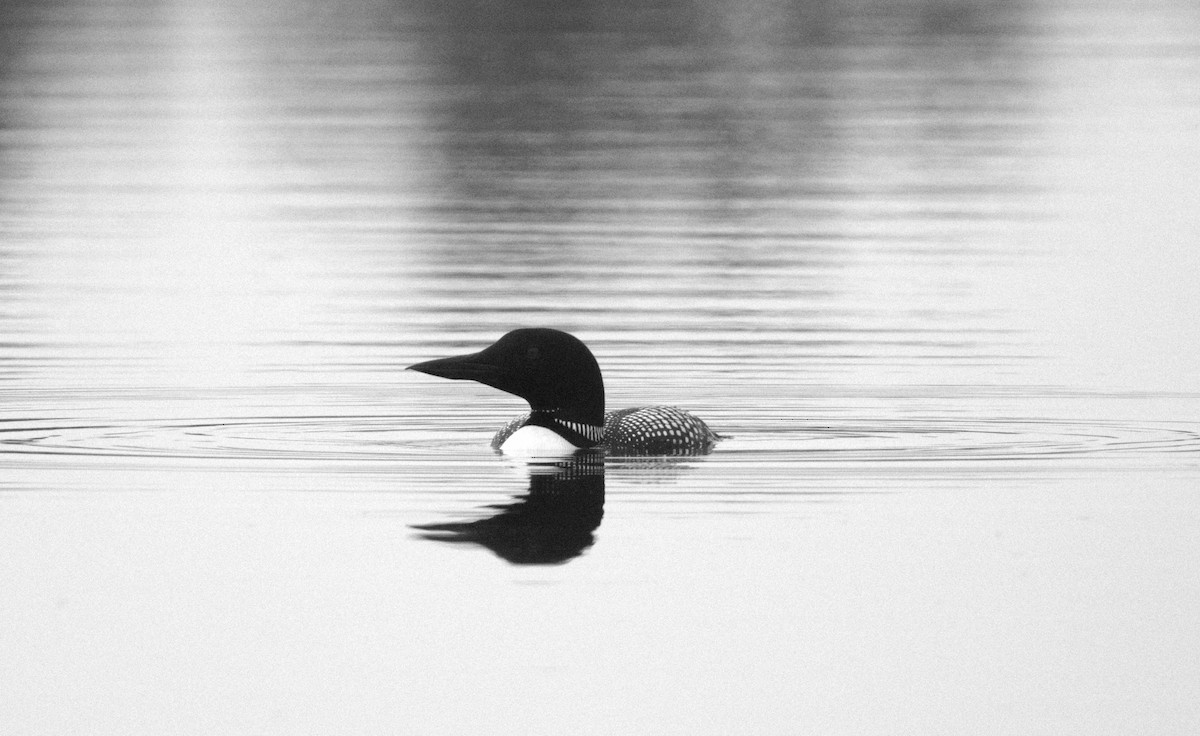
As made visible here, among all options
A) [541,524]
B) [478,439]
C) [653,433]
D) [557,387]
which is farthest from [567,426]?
[541,524]

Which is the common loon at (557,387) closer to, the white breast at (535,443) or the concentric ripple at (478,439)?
the white breast at (535,443)

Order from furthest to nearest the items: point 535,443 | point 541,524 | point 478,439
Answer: point 478,439 → point 535,443 → point 541,524

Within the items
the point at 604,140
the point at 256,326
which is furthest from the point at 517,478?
the point at 604,140

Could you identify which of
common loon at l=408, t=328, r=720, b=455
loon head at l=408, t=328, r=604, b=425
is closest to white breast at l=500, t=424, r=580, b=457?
common loon at l=408, t=328, r=720, b=455

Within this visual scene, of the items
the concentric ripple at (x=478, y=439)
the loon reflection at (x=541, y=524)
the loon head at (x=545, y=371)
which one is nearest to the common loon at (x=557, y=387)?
the loon head at (x=545, y=371)

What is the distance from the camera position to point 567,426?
30.5 feet

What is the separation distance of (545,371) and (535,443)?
1.12 feet

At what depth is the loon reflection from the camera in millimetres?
7125

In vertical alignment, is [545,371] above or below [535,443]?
above

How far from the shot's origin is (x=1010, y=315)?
43.6 ft

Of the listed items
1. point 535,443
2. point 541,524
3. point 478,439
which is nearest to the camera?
point 541,524

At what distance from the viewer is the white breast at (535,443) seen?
9117 mm

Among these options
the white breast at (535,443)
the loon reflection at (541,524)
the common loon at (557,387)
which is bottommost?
the loon reflection at (541,524)

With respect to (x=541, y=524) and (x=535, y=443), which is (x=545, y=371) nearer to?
(x=535, y=443)
